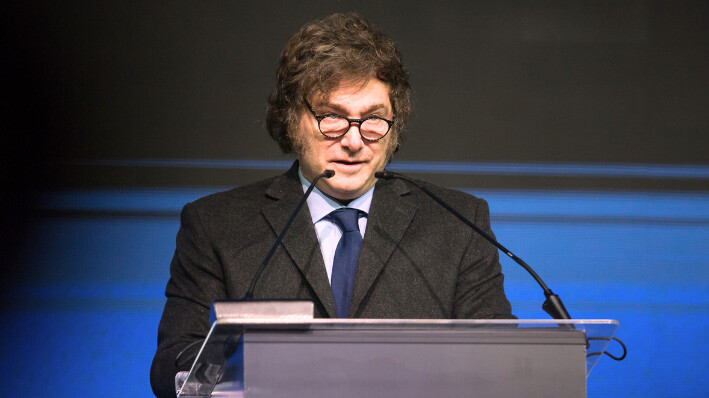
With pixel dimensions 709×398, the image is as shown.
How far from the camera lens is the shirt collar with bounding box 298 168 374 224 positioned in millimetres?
1766

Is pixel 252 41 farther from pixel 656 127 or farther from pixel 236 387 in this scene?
pixel 236 387

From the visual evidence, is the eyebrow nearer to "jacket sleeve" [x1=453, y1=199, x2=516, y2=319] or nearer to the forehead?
the forehead

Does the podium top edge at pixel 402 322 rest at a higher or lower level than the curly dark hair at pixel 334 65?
lower

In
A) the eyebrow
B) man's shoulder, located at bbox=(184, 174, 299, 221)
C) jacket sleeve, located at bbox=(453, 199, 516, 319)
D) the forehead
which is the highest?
the forehead

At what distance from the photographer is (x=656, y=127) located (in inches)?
114

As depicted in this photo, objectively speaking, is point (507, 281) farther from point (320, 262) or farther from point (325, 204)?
point (320, 262)

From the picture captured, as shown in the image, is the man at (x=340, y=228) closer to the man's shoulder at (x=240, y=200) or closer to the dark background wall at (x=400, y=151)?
the man's shoulder at (x=240, y=200)

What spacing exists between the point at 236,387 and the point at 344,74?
882 millimetres

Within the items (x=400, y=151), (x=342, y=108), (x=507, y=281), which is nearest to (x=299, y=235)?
(x=342, y=108)

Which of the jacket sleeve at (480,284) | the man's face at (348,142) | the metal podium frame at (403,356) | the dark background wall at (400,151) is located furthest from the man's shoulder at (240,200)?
the dark background wall at (400,151)

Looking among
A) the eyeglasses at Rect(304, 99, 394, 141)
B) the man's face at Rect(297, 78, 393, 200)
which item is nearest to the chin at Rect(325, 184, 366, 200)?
the man's face at Rect(297, 78, 393, 200)

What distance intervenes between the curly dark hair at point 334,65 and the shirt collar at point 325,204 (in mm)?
130

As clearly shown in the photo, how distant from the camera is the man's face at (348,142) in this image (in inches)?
66.7

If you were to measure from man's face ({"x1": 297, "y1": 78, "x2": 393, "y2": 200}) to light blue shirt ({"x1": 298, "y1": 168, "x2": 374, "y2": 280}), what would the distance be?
0.03m
